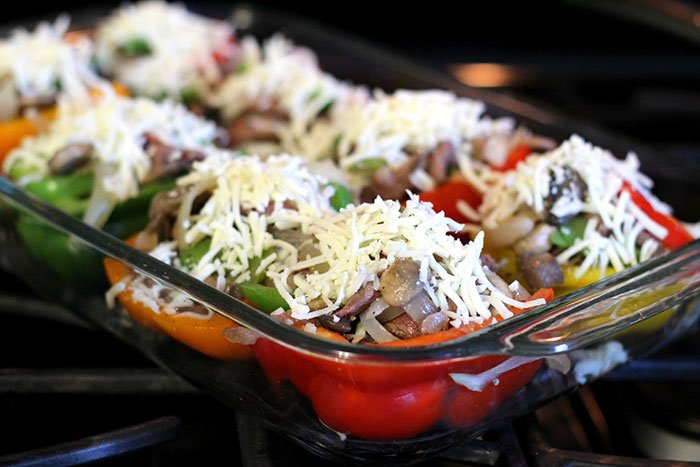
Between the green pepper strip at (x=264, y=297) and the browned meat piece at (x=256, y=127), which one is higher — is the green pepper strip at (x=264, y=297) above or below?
below

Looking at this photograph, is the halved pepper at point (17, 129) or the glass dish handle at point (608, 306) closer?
the glass dish handle at point (608, 306)

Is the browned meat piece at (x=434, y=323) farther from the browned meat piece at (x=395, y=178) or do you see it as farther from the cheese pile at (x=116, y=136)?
the cheese pile at (x=116, y=136)

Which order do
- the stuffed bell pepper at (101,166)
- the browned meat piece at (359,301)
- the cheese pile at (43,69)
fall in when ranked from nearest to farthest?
the browned meat piece at (359,301) → the stuffed bell pepper at (101,166) → the cheese pile at (43,69)

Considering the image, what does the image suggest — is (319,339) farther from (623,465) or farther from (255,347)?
(623,465)

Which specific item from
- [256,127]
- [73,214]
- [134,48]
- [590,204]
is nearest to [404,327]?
[590,204]

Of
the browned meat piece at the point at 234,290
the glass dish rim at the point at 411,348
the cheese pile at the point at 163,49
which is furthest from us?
the cheese pile at the point at 163,49

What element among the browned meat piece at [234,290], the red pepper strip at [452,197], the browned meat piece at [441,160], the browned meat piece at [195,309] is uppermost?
the browned meat piece at [441,160]

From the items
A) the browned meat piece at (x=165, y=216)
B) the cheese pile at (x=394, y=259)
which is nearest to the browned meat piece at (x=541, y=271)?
the cheese pile at (x=394, y=259)
